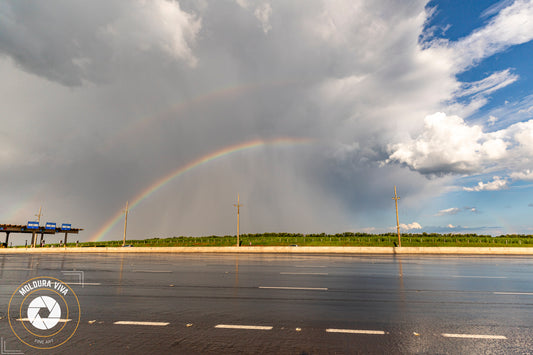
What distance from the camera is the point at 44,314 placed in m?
7.68

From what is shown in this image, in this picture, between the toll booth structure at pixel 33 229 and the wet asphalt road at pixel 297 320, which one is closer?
the wet asphalt road at pixel 297 320

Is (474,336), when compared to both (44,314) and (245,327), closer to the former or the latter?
(245,327)

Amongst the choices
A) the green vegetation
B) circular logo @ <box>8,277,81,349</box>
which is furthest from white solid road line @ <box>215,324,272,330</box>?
the green vegetation

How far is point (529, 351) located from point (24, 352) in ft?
29.0

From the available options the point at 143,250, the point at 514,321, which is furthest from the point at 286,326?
the point at 143,250

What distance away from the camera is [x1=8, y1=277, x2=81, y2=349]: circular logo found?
571 cm

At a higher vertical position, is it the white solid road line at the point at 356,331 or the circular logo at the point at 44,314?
the white solid road line at the point at 356,331

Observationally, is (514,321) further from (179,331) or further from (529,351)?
(179,331)

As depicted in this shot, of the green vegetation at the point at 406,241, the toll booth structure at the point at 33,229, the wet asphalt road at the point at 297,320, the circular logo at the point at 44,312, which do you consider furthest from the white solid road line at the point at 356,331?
the toll booth structure at the point at 33,229

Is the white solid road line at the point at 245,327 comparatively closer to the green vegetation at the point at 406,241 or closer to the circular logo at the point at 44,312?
the circular logo at the point at 44,312

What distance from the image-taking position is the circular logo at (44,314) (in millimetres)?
5715

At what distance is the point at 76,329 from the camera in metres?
6.13

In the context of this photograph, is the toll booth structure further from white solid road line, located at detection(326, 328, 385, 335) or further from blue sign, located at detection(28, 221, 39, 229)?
white solid road line, located at detection(326, 328, 385, 335)

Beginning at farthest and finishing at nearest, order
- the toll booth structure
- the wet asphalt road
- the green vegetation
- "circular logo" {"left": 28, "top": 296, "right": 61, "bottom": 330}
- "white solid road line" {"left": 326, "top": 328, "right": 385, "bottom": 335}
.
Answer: the toll booth structure
the green vegetation
"circular logo" {"left": 28, "top": 296, "right": 61, "bottom": 330}
"white solid road line" {"left": 326, "top": 328, "right": 385, "bottom": 335}
the wet asphalt road
